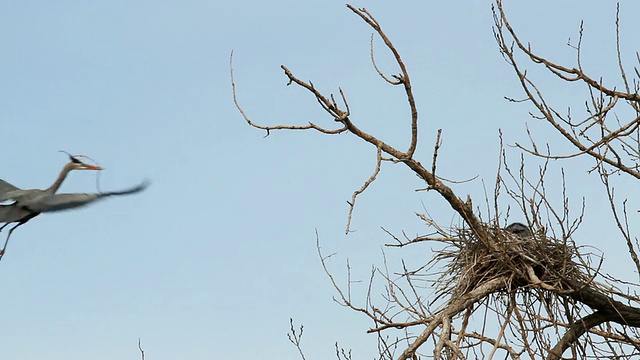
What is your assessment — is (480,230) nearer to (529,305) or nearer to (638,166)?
(529,305)

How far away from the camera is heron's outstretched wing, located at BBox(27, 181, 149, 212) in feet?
8.63

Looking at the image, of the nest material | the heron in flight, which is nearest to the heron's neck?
the heron in flight

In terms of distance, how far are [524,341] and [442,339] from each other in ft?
3.10

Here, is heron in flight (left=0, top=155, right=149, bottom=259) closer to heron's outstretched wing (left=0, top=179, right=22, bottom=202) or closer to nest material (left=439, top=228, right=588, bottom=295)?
heron's outstretched wing (left=0, top=179, right=22, bottom=202)

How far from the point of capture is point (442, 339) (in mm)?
5332

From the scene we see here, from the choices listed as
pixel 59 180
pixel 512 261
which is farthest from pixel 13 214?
pixel 512 261

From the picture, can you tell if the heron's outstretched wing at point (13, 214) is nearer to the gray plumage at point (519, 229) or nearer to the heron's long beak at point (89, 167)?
the heron's long beak at point (89, 167)

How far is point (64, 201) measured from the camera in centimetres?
265

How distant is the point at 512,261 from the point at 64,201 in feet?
12.7

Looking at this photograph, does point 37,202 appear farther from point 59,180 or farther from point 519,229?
point 519,229

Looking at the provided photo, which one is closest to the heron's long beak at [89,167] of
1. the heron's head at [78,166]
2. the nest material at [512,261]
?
the heron's head at [78,166]

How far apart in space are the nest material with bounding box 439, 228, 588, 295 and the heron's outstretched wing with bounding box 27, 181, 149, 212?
3573 mm

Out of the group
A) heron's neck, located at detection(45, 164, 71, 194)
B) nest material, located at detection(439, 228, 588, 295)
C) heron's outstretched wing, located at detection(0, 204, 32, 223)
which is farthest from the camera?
nest material, located at detection(439, 228, 588, 295)

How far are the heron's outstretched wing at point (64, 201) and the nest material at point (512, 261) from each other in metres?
3.57
